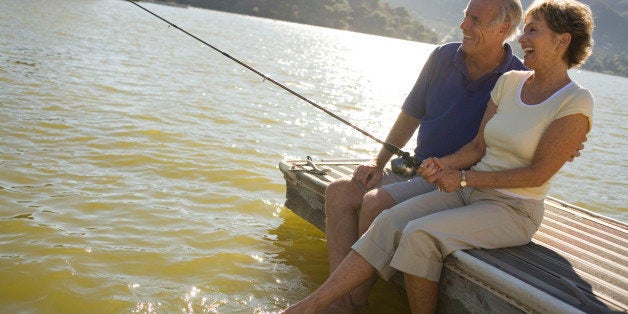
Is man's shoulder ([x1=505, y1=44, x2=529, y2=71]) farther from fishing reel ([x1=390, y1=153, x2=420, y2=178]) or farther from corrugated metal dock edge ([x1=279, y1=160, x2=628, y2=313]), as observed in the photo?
corrugated metal dock edge ([x1=279, y1=160, x2=628, y2=313])

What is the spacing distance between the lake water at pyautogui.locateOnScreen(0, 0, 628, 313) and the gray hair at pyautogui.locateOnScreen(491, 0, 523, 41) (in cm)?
243

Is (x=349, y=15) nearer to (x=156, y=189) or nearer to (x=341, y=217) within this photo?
(x=156, y=189)

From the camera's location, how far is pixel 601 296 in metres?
3.31

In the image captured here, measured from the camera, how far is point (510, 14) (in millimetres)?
4242

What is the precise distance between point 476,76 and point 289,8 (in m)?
147

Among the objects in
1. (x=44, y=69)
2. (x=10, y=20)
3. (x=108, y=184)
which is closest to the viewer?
(x=108, y=184)

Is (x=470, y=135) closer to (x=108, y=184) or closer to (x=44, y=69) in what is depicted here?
(x=108, y=184)

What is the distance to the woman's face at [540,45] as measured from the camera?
363 cm

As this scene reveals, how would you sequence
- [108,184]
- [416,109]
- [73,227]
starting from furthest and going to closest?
[108,184], [73,227], [416,109]

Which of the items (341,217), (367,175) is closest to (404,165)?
(367,175)

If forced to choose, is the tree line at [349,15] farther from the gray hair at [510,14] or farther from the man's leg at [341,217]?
the gray hair at [510,14]

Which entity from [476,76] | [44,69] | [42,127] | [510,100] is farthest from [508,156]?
[44,69]

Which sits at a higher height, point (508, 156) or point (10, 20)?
point (508, 156)

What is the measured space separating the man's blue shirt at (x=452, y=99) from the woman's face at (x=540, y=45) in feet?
2.32
